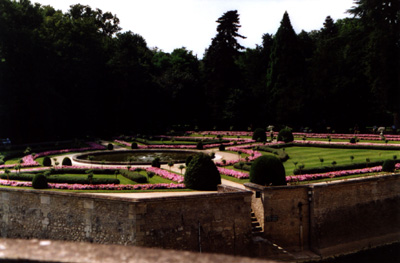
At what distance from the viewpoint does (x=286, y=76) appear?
5322cm

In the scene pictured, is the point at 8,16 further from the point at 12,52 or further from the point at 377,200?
the point at 377,200

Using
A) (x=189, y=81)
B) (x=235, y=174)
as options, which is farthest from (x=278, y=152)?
(x=189, y=81)

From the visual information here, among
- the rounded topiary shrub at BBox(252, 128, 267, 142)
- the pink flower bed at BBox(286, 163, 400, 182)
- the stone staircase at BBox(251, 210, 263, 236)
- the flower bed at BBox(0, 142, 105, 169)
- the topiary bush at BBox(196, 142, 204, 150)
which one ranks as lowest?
the stone staircase at BBox(251, 210, 263, 236)

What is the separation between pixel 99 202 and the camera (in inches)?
631

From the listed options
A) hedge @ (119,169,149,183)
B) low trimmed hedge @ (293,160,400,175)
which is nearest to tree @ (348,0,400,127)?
low trimmed hedge @ (293,160,400,175)

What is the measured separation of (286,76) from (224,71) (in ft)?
30.0

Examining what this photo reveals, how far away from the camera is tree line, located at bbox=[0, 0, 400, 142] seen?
42.3 metres

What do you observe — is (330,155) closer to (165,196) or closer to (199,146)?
(199,146)

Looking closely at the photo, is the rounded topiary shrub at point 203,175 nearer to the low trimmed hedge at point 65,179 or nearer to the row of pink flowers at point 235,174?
the row of pink flowers at point 235,174

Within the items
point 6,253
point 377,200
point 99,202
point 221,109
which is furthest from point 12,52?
point 6,253

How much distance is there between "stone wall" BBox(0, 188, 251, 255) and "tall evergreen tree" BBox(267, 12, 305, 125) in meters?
36.2

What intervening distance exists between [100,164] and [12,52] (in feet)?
73.3

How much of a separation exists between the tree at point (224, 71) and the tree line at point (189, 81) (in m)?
0.14

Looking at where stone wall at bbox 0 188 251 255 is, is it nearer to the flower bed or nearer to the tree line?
the flower bed
